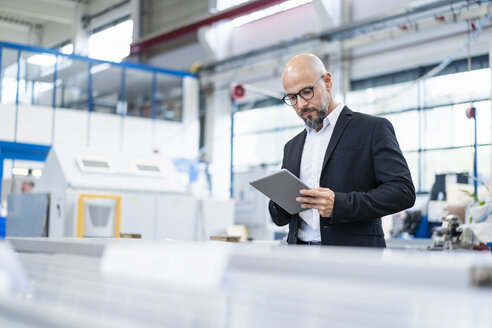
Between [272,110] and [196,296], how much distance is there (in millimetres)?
11796

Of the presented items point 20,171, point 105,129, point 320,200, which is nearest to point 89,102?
point 105,129

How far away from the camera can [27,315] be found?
94 centimetres

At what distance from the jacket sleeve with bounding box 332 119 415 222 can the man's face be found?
0.23 meters

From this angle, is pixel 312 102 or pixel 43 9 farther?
pixel 43 9

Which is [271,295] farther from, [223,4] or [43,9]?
[43,9]

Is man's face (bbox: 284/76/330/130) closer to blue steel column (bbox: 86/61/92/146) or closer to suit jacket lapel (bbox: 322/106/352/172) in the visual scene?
suit jacket lapel (bbox: 322/106/352/172)

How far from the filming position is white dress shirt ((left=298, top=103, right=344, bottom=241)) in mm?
2236

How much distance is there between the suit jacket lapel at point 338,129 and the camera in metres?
2.19

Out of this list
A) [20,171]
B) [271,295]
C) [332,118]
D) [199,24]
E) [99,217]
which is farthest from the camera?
[199,24]

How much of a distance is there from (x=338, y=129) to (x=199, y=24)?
37.5 feet

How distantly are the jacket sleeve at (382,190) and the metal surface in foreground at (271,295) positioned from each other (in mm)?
1042

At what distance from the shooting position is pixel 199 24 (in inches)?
520

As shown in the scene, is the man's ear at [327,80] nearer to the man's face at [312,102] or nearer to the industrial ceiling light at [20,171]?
the man's face at [312,102]

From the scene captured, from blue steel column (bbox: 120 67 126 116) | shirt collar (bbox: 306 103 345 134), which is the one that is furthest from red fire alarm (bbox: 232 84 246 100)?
shirt collar (bbox: 306 103 345 134)
